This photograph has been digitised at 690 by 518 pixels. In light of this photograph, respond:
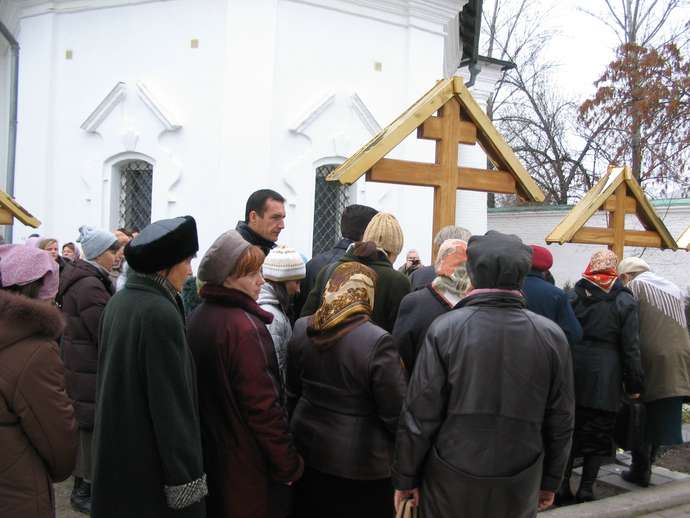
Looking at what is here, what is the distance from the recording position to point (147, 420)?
2473mm

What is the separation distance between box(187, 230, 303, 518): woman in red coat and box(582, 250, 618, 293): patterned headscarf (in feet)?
9.96

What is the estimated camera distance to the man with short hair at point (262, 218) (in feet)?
15.0

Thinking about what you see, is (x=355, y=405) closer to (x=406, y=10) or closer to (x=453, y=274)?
(x=453, y=274)

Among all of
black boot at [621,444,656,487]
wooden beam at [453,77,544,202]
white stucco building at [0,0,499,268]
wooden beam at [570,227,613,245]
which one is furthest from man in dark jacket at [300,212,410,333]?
white stucco building at [0,0,499,268]

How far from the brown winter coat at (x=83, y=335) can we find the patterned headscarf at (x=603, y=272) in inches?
132

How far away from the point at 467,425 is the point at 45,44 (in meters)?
9.22

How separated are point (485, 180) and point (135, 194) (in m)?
5.89

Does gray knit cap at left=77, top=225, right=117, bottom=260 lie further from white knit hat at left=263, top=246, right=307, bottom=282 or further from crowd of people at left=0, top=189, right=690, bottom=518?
crowd of people at left=0, top=189, right=690, bottom=518

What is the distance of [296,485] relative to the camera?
303 cm

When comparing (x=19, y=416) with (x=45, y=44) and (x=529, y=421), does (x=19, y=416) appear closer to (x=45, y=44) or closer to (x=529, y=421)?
(x=529, y=421)

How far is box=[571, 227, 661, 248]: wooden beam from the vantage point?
6336 mm

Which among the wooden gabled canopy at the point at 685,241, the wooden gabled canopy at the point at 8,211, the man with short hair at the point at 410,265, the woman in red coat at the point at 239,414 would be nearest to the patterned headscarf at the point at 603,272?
the man with short hair at the point at 410,265

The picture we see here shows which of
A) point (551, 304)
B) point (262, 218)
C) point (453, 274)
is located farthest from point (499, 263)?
point (262, 218)

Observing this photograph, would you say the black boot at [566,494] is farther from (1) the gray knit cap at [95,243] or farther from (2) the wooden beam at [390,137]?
(1) the gray knit cap at [95,243]
